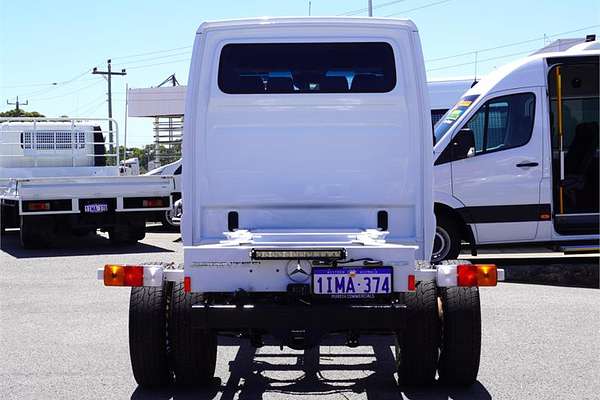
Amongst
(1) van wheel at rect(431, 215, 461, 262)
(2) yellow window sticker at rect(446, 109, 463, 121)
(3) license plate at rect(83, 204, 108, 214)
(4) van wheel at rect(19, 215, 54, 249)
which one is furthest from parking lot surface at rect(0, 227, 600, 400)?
(4) van wheel at rect(19, 215, 54, 249)

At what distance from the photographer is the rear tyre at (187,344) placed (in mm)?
5102

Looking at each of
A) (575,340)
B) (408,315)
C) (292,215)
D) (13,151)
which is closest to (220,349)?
(292,215)

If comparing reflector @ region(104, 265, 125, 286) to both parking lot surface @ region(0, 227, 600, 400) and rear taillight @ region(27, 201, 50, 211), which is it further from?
rear taillight @ region(27, 201, 50, 211)

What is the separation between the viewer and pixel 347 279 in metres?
4.81

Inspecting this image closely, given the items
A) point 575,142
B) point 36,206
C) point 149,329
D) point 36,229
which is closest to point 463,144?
point 575,142

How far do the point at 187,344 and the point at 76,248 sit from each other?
1010 cm

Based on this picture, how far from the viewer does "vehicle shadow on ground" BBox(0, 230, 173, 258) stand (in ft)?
45.4

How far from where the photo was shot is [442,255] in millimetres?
10477

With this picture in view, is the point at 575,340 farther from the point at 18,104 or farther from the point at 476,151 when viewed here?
the point at 18,104

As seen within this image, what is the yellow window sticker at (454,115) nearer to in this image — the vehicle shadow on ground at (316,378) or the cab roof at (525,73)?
the cab roof at (525,73)

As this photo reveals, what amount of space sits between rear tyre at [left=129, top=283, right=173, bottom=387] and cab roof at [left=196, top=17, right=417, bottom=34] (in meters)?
1.87

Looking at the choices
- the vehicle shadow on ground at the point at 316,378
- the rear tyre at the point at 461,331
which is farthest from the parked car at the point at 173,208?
the rear tyre at the point at 461,331

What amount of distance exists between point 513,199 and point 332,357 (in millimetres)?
4846

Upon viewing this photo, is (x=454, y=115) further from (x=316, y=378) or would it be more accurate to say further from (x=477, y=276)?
(x=477, y=276)
